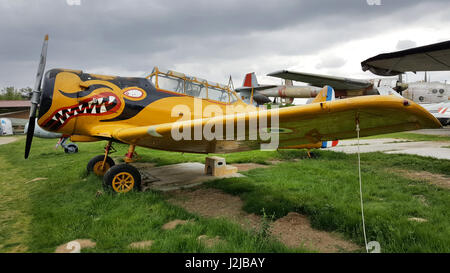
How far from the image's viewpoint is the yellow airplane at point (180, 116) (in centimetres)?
206

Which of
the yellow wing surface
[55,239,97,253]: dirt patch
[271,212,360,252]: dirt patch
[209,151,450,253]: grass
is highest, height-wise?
the yellow wing surface

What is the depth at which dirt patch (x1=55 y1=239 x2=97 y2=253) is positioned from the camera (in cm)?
200

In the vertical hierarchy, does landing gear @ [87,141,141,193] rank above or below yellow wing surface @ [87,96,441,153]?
below

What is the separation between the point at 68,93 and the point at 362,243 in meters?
4.52

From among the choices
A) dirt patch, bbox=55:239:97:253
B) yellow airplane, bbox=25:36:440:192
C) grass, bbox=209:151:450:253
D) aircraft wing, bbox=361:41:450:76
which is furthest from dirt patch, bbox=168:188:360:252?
aircraft wing, bbox=361:41:450:76

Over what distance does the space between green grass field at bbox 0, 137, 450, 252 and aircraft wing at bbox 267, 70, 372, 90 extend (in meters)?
9.21

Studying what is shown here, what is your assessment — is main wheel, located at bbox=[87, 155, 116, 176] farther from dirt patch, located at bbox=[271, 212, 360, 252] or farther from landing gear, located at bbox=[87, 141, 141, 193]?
dirt patch, located at bbox=[271, 212, 360, 252]

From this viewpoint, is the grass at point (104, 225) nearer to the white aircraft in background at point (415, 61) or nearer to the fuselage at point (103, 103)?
the fuselage at point (103, 103)

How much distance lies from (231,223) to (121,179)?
6.95ft

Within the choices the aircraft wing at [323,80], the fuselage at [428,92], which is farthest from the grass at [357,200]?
the fuselage at [428,92]

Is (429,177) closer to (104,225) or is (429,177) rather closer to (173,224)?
(173,224)

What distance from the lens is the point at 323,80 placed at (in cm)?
1389
